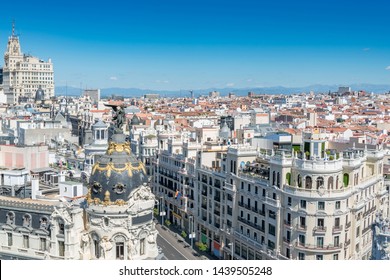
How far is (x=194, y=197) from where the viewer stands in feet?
103

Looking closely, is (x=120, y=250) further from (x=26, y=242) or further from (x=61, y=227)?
(x=26, y=242)

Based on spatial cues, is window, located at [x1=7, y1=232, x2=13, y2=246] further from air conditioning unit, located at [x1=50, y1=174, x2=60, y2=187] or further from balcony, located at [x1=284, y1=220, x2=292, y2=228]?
balcony, located at [x1=284, y1=220, x2=292, y2=228]

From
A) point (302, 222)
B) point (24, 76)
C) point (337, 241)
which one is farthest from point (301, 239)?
point (24, 76)

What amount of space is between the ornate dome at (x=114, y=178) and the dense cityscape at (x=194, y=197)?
0.10ft

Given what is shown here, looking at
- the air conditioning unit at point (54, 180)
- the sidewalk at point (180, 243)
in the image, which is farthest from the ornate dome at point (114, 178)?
the sidewalk at point (180, 243)

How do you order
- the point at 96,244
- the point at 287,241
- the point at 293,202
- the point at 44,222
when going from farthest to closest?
1. the point at 287,241
2. the point at 293,202
3. the point at 44,222
4. the point at 96,244

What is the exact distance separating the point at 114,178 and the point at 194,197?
53.0 feet

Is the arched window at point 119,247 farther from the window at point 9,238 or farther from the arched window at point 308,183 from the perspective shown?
the arched window at point 308,183

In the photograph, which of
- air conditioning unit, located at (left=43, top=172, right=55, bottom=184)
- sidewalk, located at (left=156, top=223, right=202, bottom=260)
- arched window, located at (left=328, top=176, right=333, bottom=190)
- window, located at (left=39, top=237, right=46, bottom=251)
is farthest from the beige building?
arched window, located at (left=328, top=176, right=333, bottom=190)

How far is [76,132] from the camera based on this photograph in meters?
55.4

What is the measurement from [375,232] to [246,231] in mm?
9685

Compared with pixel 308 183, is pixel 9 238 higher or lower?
lower
